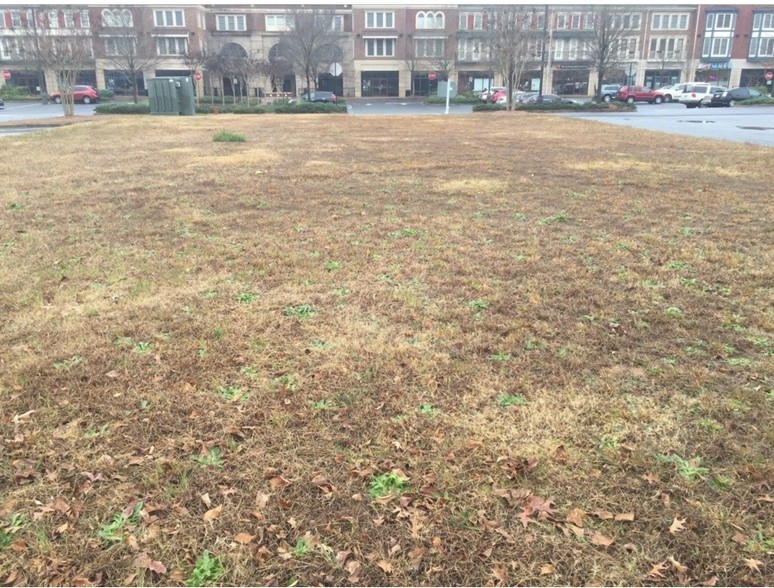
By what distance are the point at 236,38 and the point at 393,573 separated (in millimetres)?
67675

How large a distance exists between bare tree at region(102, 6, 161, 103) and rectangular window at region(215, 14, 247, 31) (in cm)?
707

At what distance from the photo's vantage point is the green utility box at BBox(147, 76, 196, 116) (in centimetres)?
3300

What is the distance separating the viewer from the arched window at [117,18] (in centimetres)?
5478

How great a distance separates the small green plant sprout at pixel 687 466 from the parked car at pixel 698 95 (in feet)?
153

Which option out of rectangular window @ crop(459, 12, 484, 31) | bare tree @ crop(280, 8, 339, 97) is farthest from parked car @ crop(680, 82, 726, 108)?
bare tree @ crop(280, 8, 339, 97)

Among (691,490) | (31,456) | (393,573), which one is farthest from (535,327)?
(31,456)

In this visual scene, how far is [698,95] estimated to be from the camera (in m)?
43.3

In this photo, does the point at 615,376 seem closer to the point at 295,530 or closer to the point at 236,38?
the point at 295,530

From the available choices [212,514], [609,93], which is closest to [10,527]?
[212,514]

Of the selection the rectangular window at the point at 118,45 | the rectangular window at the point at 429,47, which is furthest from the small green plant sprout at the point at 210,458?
the rectangular window at the point at 429,47

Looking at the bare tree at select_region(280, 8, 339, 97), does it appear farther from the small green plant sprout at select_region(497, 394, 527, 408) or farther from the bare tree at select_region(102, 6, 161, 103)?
the small green plant sprout at select_region(497, 394, 527, 408)

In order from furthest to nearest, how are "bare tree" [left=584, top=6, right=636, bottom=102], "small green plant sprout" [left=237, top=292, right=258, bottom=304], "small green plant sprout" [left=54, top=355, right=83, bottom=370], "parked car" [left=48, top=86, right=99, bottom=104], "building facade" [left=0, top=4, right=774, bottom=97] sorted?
"building facade" [left=0, top=4, right=774, bottom=97] → "parked car" [left=48, top=86, right=99, bottom=104] → "bare tree" [left=584, top=6, right=636, bottom=102] → "small green plant sprout" [left=237, top=292, right=258, bottom=304] → "small green plant sprout" [left=54, top=355, right=83, bottom=370]

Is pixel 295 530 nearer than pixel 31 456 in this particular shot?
Yes

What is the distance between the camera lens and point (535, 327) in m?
4.36
